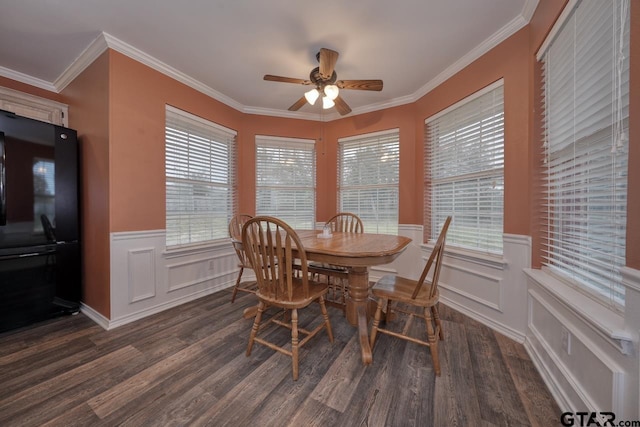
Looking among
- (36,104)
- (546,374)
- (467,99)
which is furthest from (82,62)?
(546,374)

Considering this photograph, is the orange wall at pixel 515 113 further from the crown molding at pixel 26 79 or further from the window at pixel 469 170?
the crown molding at pixel 26 79

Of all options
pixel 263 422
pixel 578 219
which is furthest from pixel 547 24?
pixel 263 422

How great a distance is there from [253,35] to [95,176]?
1.94 meters

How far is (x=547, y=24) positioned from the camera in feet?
5.03

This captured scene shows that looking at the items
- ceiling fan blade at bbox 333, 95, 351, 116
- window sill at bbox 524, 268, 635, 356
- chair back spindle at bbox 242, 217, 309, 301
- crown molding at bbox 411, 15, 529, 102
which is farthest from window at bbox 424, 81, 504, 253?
chair back spindle at bbox 242, 217, 309, 301

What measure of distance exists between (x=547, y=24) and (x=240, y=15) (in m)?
2.17

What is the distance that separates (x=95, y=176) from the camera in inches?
84.1

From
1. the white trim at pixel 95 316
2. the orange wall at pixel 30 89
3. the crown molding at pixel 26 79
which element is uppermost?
the crown molding at pixel 26 79

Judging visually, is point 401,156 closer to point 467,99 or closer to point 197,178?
point 467,99

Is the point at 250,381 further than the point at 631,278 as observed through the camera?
Yes

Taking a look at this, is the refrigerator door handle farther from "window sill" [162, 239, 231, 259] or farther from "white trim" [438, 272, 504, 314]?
"white trim" [438, 272, 504, 314]

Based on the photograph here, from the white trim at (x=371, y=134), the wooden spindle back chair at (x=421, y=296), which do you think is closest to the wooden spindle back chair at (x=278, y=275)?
the wooden spindle back chair at (x=421, y=296)

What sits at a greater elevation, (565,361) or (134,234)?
(134,234)

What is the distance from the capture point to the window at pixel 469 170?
2053 mm
